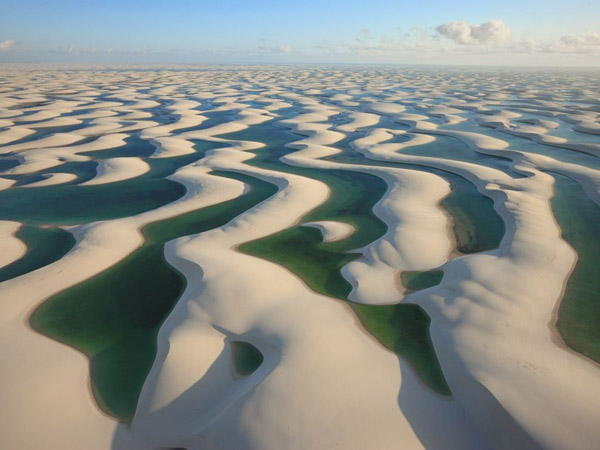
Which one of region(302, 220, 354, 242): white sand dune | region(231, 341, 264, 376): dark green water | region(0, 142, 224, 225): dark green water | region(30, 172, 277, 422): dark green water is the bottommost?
region(0, 142, 224, 225): dark green water

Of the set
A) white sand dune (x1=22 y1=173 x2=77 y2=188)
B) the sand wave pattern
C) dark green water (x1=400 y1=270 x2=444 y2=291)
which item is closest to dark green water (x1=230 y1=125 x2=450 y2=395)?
the sand wave pattern

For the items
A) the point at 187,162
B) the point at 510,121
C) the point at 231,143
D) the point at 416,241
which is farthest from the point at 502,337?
the point at 510,121

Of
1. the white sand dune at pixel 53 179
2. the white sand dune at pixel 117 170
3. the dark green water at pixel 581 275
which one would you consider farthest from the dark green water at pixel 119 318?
the white sand dune at pixel 53 179

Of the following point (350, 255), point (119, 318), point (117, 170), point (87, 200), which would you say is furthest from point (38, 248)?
Result: point (350, 255)

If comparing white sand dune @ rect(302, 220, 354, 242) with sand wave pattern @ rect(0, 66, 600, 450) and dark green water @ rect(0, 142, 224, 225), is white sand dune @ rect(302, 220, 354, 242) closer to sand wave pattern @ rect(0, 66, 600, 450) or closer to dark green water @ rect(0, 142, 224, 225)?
sand wave pattern @ rect(0, 66, 600, 450)

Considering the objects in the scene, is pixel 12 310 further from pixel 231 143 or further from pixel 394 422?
pixel 231 143

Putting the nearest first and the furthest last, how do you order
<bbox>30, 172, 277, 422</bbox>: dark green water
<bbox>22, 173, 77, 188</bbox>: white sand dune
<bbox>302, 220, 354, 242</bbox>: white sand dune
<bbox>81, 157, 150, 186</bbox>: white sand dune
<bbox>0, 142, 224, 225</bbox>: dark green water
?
<bbox>30, 172, 277, 422</bbox>: dark green water, <bbox>302, 220, 354, 242</bbox>: white sand dune, <bbox>0, 142, 224, 225</bbox>: dark green water, <bbox>22, 173, 77, 188</bbox>: white sand dune, <bbox>81, 157, 150, 186</bbox>: white sand dune

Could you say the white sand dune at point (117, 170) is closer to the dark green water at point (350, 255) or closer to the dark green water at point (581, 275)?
the dark green water at point (350, 255)

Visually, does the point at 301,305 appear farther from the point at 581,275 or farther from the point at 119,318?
the point at 581,275
